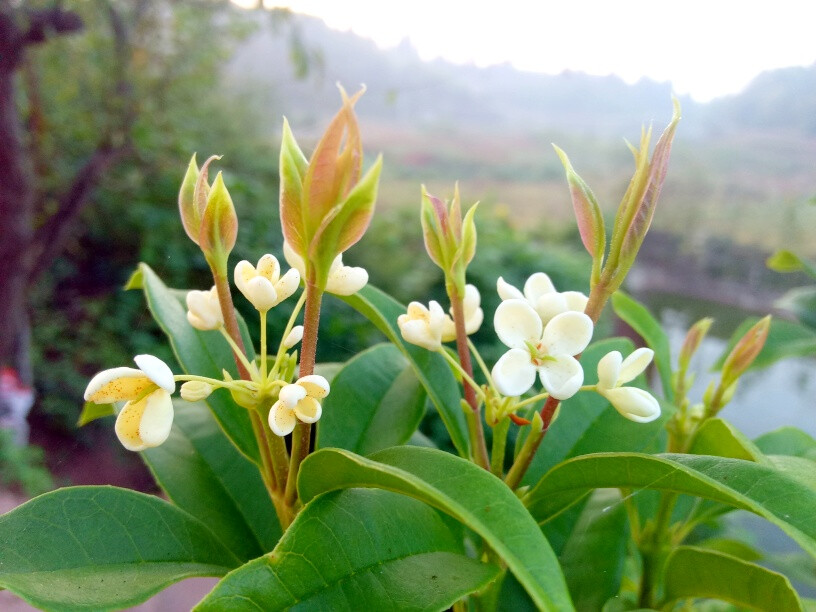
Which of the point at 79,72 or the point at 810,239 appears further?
Result: the point at 79,72

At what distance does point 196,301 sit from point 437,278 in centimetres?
170

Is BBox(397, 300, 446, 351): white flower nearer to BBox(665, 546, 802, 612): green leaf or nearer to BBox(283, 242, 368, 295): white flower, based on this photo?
BBox(283, 242, 368, 295): white flower

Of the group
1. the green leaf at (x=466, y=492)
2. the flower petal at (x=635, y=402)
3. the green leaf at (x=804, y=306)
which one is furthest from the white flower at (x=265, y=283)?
the green leaf at (x=804, y=306)

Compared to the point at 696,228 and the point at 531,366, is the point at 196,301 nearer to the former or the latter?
the point at 531,366

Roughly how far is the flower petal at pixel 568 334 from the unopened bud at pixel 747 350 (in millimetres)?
225

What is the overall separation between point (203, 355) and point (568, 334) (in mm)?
282

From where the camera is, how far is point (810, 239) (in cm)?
144

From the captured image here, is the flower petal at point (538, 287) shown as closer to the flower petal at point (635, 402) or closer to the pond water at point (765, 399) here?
→ the flower petal at point (635, 402)

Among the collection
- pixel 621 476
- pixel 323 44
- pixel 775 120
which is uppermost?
pixel 323 44

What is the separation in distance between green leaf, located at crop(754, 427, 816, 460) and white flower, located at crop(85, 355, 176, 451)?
0.52 m

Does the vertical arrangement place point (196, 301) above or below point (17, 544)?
above

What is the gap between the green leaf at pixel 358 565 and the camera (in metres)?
0.28

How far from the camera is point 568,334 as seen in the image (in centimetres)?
34

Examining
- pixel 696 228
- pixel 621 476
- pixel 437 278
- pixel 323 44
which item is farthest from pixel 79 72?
pixel 621 476
